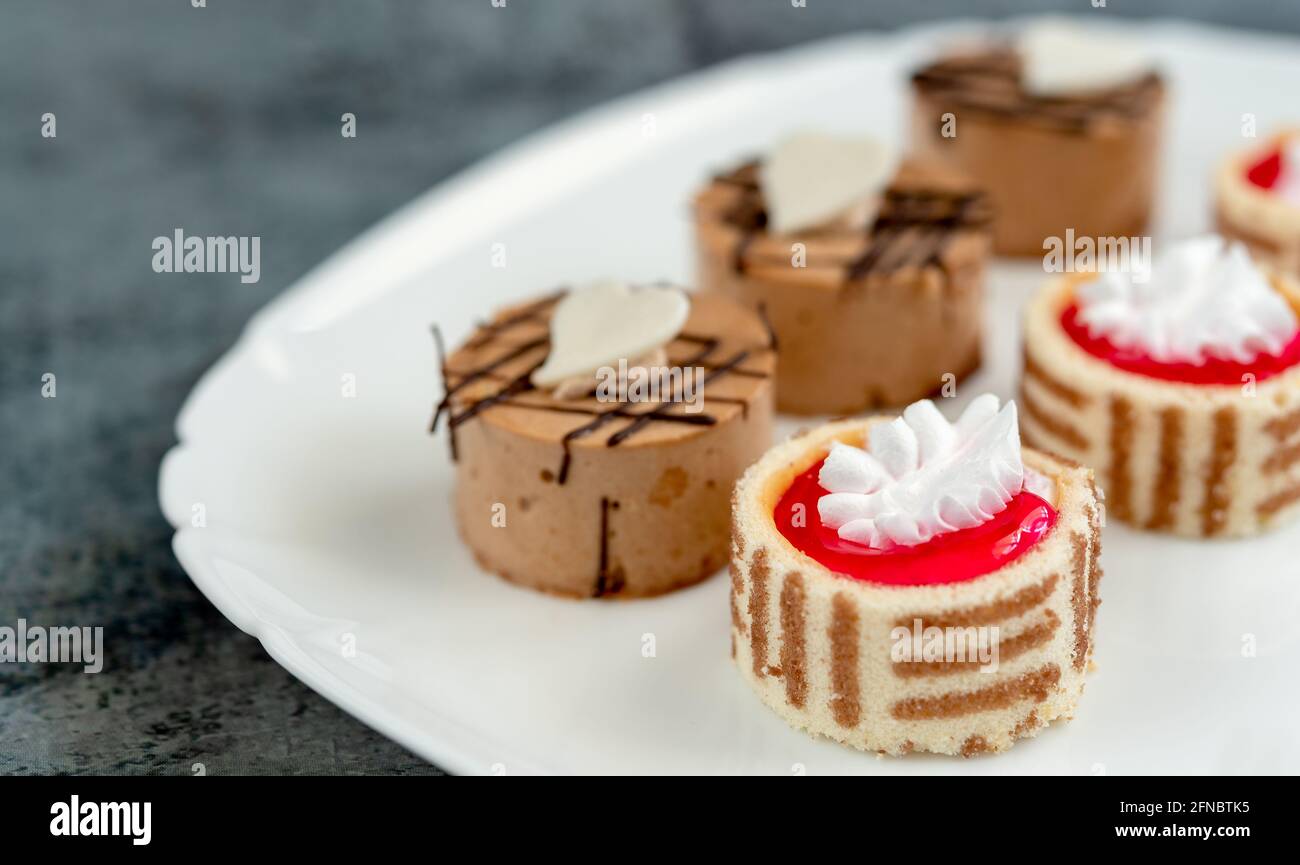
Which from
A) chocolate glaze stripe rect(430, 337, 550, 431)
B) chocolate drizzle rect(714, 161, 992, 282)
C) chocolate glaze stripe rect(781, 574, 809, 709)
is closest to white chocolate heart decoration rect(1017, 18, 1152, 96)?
chocolate drizzle rect(714, 161, 992, 282)

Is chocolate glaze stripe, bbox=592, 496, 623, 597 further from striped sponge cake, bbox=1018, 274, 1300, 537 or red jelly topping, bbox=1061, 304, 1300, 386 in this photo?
red jelly topping, bbox=1061, 304, 1300, 386

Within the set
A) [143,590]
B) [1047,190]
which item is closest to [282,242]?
[143,590]

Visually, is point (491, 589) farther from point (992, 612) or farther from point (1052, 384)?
point (1052, 384)

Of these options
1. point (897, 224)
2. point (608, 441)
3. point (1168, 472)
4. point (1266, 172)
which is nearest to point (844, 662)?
point (608, 441)

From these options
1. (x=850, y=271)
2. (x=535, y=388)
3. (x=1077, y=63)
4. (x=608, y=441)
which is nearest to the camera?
(x=608, y=441)

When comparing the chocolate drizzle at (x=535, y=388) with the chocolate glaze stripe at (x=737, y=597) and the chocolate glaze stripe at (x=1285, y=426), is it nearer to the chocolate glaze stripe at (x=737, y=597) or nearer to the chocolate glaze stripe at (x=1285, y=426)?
the chocolate glaze stripe at (x=737, y=597)

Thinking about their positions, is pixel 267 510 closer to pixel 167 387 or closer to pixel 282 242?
pixel 167 387
